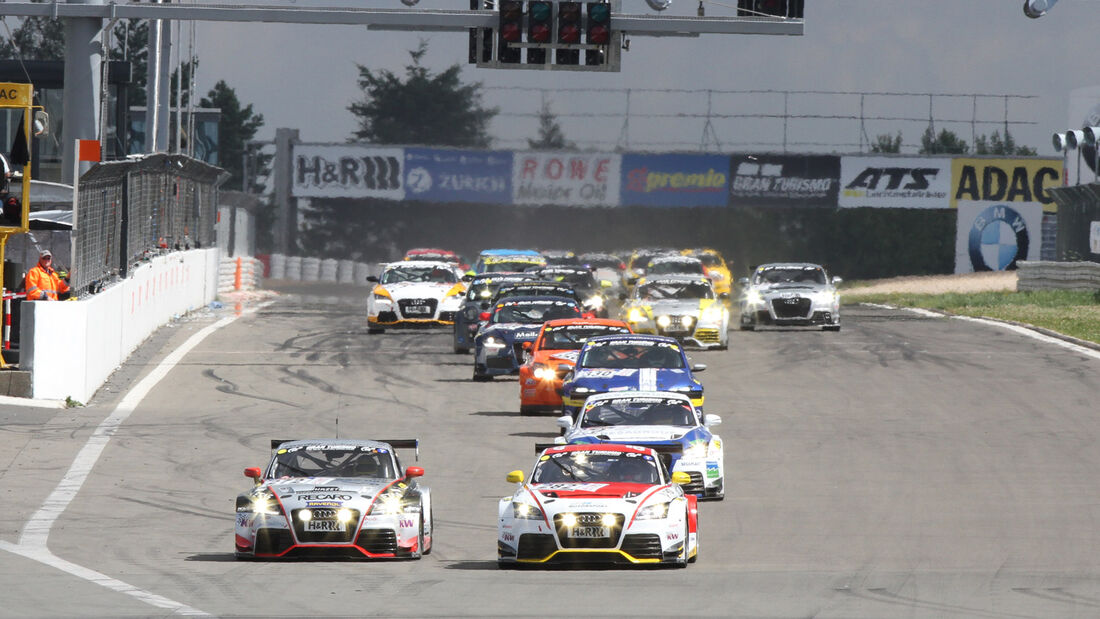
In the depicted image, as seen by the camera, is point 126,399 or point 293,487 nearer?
point 293,487

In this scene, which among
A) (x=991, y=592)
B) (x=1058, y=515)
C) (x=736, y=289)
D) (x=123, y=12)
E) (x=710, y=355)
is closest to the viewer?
(x=991, y=592)

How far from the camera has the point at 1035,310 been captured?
43.8m

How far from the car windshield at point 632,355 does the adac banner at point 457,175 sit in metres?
44.4

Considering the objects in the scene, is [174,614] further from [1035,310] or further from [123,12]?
[1035,310]

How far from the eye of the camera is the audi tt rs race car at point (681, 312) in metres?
32.1

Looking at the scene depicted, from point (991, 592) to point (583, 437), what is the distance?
249 inches

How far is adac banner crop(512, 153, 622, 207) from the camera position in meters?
66.9

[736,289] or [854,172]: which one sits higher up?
[854,172]

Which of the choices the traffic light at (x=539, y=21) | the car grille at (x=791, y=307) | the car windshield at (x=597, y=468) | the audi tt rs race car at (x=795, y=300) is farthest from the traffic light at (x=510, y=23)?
the car windshield at (x=597, y=468)

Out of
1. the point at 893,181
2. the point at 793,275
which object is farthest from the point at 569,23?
the point at 893,181

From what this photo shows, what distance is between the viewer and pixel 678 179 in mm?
66625

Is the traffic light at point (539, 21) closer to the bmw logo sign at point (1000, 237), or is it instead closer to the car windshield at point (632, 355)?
the car windshield at point (632, 355)

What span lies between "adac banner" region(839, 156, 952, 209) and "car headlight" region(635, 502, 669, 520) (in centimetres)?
5409

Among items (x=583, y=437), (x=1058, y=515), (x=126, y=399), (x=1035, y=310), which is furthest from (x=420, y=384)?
(x=1035, y=310)
